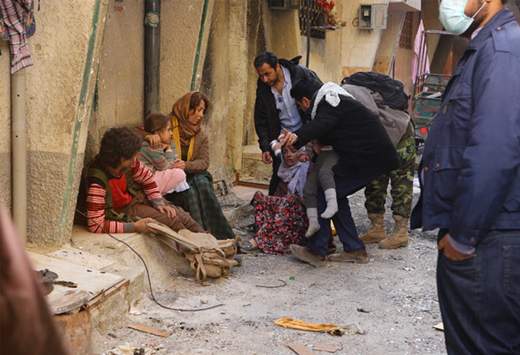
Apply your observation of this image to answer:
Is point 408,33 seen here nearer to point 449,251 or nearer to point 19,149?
point 19,149

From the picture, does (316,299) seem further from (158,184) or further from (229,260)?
(158,184)

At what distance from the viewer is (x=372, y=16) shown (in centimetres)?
1210

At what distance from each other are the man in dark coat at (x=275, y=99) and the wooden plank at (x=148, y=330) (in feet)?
8.03

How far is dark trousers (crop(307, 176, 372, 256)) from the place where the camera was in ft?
19.8

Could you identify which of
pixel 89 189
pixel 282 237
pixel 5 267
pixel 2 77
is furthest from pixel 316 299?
pixel 5 267

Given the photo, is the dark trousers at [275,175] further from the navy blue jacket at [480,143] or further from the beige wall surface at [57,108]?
the navy blue jacket at [480,143]

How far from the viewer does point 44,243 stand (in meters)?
4.79

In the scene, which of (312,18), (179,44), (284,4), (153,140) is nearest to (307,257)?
(153,140)

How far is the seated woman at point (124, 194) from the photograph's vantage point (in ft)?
16.7

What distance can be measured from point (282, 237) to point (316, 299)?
122 centimetres

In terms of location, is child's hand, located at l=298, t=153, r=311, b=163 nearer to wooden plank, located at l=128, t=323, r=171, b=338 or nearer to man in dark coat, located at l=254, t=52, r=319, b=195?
man in dark coat, located at l=254, t=52, r=319, b=195

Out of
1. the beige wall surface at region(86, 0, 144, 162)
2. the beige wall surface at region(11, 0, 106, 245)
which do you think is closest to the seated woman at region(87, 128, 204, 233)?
the beige wall surface at region(11, 0, 106, 245)

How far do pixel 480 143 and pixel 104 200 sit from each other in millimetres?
3208

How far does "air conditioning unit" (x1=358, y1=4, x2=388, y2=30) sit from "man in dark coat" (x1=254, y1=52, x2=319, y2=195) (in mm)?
5925
